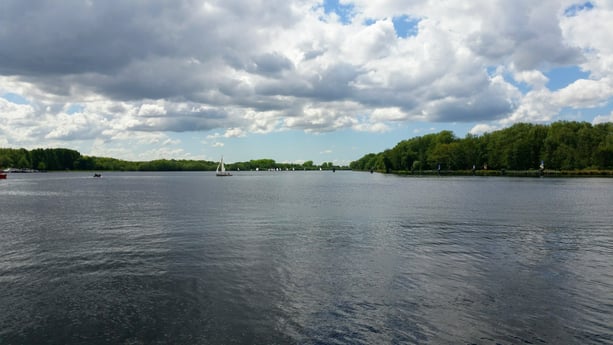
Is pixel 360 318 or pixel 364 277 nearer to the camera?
pixel 360 318

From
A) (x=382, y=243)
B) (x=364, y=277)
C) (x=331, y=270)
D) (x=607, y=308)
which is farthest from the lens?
(x=382, y=243)

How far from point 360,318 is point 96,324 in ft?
33.6

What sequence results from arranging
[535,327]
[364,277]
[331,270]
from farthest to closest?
[331,270] → [364,277] → [535,327]

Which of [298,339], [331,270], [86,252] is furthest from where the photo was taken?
[86,252]

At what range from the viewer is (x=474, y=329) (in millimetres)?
16047

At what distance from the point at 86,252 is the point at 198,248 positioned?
7623 mm

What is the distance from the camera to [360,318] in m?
17.1

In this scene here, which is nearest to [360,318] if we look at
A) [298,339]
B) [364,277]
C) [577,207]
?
[298,339]

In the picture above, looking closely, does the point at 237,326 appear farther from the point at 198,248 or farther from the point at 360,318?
the point at 198,248

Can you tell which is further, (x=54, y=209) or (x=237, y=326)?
(x=54, y=209)

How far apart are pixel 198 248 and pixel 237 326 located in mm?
16208

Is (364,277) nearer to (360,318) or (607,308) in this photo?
(360,318)

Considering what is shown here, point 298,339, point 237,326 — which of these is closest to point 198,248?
point 237,326

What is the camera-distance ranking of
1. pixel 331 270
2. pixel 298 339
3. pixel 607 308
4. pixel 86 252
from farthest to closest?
1. pixel 86 252
2. pixel 331 270
3. pixel 607 308
4. pixel 298 339
